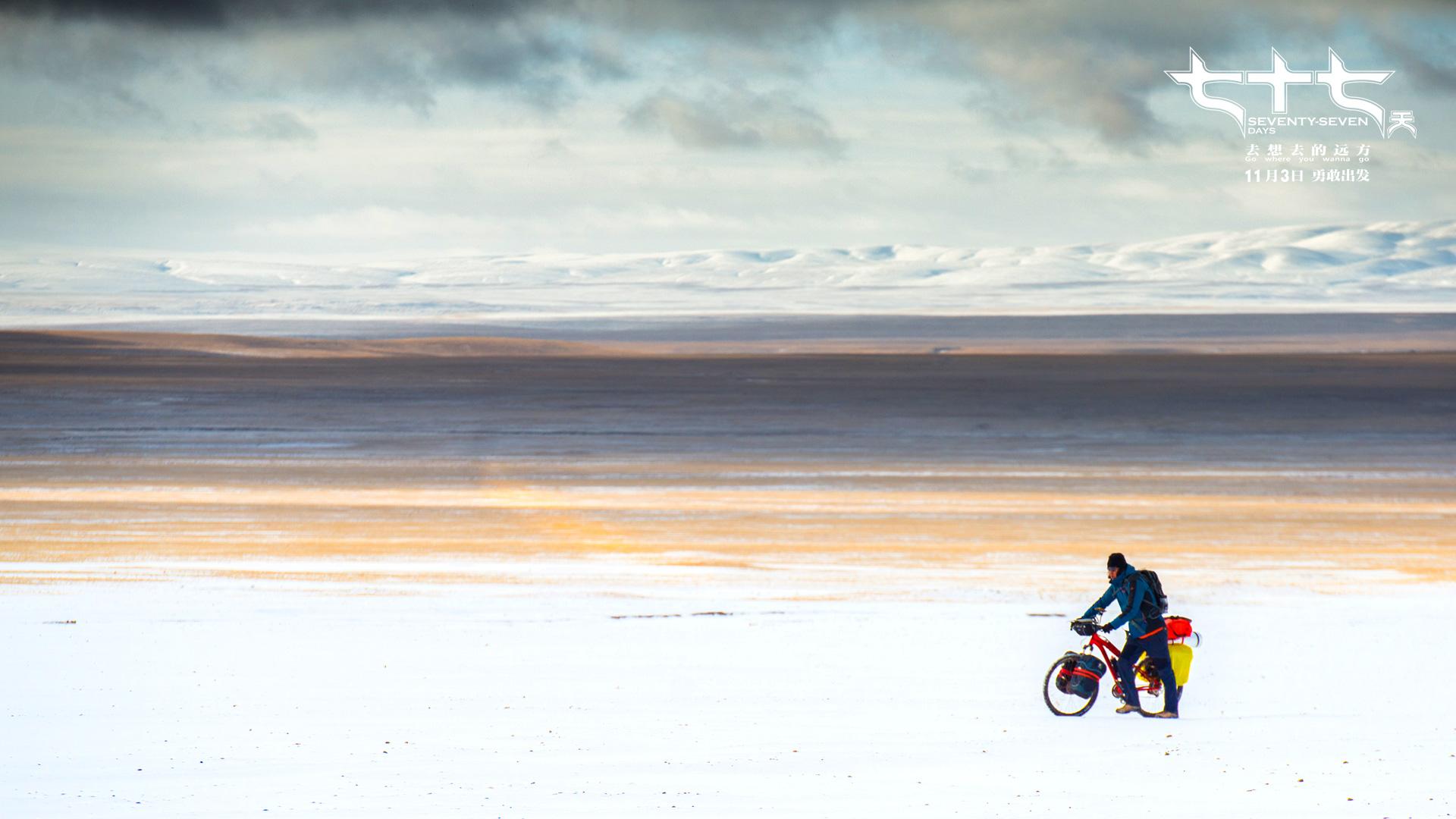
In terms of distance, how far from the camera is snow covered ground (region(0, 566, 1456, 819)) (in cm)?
668

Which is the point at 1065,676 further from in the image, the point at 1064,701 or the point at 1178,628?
the point at 1178,628

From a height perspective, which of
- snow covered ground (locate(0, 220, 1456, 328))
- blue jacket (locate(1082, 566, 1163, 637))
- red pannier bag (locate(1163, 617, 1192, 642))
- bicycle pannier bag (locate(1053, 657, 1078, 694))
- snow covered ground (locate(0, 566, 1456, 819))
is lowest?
snow covered ground (locate(0, 566, 1456, 819))

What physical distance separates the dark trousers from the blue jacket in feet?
0.15

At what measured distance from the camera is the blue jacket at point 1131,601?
8148mm

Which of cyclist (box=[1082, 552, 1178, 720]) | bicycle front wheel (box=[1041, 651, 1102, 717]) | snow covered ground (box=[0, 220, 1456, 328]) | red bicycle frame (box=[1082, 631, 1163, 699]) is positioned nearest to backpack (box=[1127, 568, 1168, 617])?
cyclist (box=[1082, 552, 1178, 720])

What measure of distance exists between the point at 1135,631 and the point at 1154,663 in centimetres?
17

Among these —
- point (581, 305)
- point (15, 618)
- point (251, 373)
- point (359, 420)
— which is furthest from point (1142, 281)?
point (15, 618)

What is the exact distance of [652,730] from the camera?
786 centimetres

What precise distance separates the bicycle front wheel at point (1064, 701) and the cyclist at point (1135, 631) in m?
0.16

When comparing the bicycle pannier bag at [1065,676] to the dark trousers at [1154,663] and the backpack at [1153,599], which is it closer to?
the dark trousers at [1154,663]

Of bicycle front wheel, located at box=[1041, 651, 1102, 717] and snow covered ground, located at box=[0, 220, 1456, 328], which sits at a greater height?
snow covered ground, located at box=[0, 220, 1456, 328]

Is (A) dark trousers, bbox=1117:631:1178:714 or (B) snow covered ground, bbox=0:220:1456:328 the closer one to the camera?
(A) dark trousers, bbox=1117:631:1178:714

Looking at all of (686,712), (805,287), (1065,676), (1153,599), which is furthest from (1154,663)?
(805,287)

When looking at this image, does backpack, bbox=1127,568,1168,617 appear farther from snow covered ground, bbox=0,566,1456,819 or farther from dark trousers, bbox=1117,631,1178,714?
snow covered ground, bbox=0,566,1456,819
